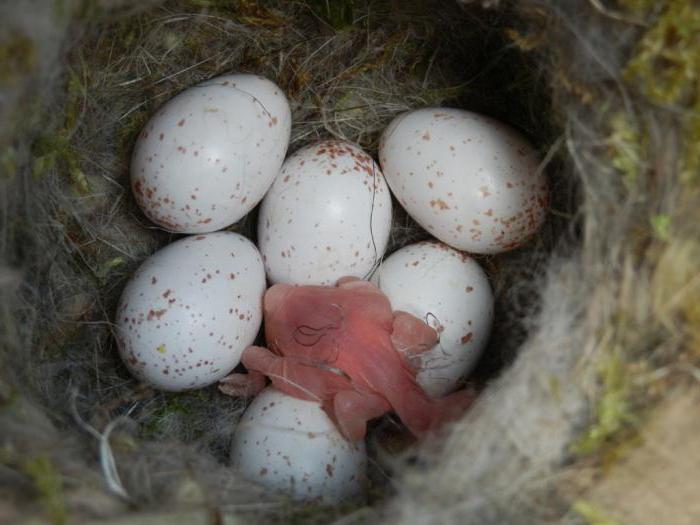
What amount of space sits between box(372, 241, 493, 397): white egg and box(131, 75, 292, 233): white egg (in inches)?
16.3

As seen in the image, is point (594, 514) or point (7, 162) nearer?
point (594, 514)

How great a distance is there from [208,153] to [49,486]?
76cm

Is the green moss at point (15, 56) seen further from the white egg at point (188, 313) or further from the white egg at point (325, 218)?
the white egg at point (325, 218)

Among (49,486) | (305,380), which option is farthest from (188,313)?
(49,486)

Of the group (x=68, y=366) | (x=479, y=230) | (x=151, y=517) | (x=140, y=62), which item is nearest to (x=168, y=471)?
(x=151, y=517)

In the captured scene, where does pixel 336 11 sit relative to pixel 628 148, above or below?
below

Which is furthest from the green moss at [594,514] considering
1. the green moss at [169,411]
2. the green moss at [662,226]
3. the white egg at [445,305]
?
the green moss at [169,411]

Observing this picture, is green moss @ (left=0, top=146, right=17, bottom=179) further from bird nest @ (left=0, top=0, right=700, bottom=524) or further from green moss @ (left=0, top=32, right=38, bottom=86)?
green moss @ (left=0, top=32, right=38, bottom=86)

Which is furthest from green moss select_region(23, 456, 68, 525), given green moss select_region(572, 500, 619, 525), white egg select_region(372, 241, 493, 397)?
white egg select_region(372, 241, 493, 397)

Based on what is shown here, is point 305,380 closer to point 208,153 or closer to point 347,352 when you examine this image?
point 347,352

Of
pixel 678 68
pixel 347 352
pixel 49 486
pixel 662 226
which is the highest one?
pixel 678 68

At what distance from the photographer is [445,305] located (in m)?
1.54

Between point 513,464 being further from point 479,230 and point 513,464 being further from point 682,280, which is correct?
point 479,230

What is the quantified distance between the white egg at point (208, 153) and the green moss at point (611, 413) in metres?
0.88
